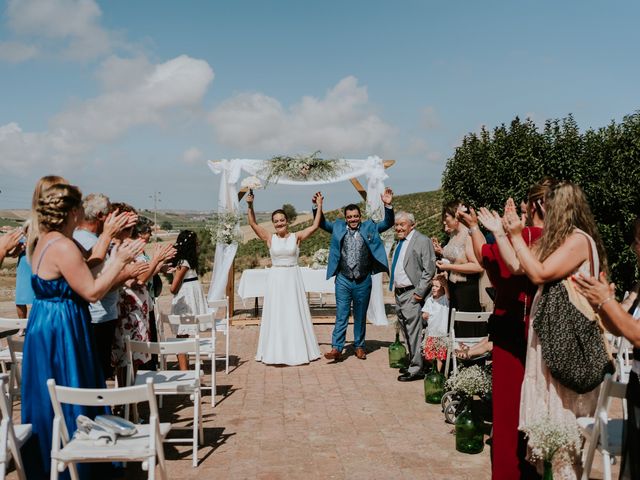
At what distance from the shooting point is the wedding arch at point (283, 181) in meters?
11.7

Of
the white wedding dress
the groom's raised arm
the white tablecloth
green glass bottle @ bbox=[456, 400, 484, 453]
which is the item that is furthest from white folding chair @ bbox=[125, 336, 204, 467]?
the white tablecloth

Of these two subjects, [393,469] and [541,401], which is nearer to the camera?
[541,401]

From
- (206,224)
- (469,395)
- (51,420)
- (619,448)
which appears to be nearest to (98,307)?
(51,420)

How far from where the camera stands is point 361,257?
28.2 ft

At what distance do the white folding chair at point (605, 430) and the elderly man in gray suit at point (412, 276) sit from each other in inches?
153

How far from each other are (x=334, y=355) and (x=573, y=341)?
18.2ft

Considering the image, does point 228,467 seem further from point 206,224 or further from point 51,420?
point 206,224

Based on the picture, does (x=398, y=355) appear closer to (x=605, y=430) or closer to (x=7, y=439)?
(x=605, y=430)

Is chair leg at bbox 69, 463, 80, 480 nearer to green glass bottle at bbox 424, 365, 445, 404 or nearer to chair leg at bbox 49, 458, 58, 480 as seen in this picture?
chair leg at bbox 49, 458, 58, 480

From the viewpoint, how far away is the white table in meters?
11.7

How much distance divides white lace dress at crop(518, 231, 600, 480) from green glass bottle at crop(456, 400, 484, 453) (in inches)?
50.0

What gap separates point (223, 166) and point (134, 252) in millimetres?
8635

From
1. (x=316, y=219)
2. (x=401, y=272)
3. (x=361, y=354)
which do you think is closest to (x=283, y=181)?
(x=316, y=219)

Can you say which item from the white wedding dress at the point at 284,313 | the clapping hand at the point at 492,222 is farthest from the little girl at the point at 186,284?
the clapping hand at the point at 492,222
